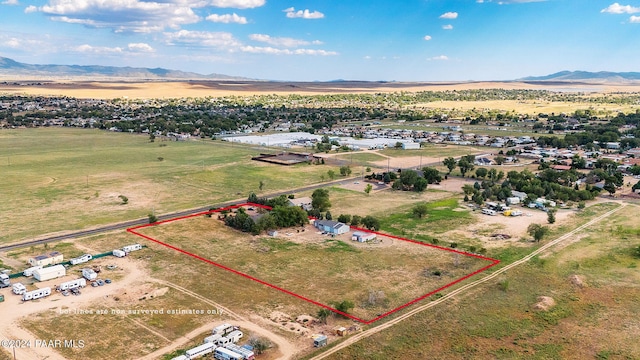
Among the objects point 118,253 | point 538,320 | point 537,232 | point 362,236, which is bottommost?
point 538,320

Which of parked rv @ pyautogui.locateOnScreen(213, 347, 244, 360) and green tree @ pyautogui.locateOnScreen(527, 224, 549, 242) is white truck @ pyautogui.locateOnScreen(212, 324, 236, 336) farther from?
green tree @ pyautogui.locateOnScreen(527, 224, 549, 242)

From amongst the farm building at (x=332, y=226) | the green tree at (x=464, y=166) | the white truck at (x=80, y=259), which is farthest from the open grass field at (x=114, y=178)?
the green tree at (x=464, y=166)

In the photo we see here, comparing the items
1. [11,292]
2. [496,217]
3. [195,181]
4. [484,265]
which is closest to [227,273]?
[11,292]

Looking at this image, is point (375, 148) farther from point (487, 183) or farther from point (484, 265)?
point (484, 265)

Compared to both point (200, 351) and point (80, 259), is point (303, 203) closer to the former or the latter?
point (80, 259)

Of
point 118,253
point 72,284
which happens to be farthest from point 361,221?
point 72,284

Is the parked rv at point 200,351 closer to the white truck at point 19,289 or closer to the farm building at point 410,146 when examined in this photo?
the white truck at point 19,289
